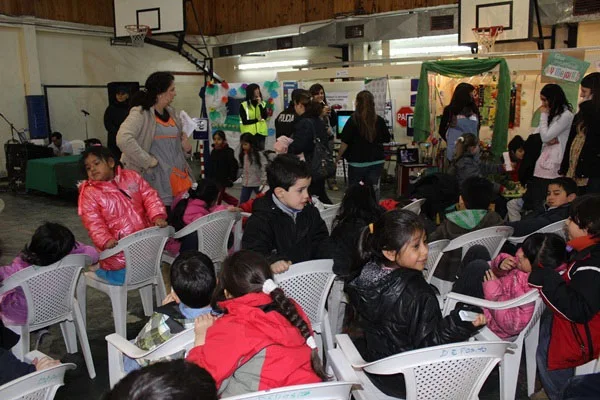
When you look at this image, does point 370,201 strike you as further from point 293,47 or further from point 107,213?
point 293,47

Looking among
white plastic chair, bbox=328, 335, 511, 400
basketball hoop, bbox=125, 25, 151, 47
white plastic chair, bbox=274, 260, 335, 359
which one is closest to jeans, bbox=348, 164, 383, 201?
white plastic chair, bbox=274, 260, 335, 359

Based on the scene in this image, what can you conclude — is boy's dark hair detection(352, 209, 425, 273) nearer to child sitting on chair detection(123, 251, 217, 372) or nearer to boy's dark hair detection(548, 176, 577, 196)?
child sitting on chair detection(123, 251, 217, 372)

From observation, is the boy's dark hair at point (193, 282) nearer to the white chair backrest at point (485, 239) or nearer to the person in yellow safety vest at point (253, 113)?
the white chair backrest at point (485, 239)

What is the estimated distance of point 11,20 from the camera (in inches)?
392

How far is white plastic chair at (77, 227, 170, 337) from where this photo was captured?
305cm

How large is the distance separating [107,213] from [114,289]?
475 mm

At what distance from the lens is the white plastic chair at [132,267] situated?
305cm

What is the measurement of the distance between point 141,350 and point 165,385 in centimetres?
117

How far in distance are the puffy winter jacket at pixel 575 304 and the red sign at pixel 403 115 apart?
671 centimetres

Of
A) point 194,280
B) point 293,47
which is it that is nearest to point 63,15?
point 293,47

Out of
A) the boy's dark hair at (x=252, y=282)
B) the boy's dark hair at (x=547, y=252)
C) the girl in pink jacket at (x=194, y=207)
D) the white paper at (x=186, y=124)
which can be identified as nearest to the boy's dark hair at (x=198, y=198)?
the girl in pink jacket at (x=194, y=207)

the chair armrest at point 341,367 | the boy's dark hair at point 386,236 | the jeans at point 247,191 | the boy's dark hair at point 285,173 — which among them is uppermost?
the boy's dark hair at point 285,173

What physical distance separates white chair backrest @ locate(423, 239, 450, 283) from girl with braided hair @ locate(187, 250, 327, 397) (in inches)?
55.6

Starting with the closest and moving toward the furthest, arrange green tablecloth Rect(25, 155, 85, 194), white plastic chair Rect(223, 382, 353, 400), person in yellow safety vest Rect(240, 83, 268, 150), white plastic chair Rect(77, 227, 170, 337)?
1. white plastic chair Rect(223, 382, 353, 400)
2. white plastic chair Rect(77, 227, 170, 337)
3. person in yellow safety vest Rect(240, 83, 268, 150)
4. green tablecloth Rect(25, 155, 85, 194)
